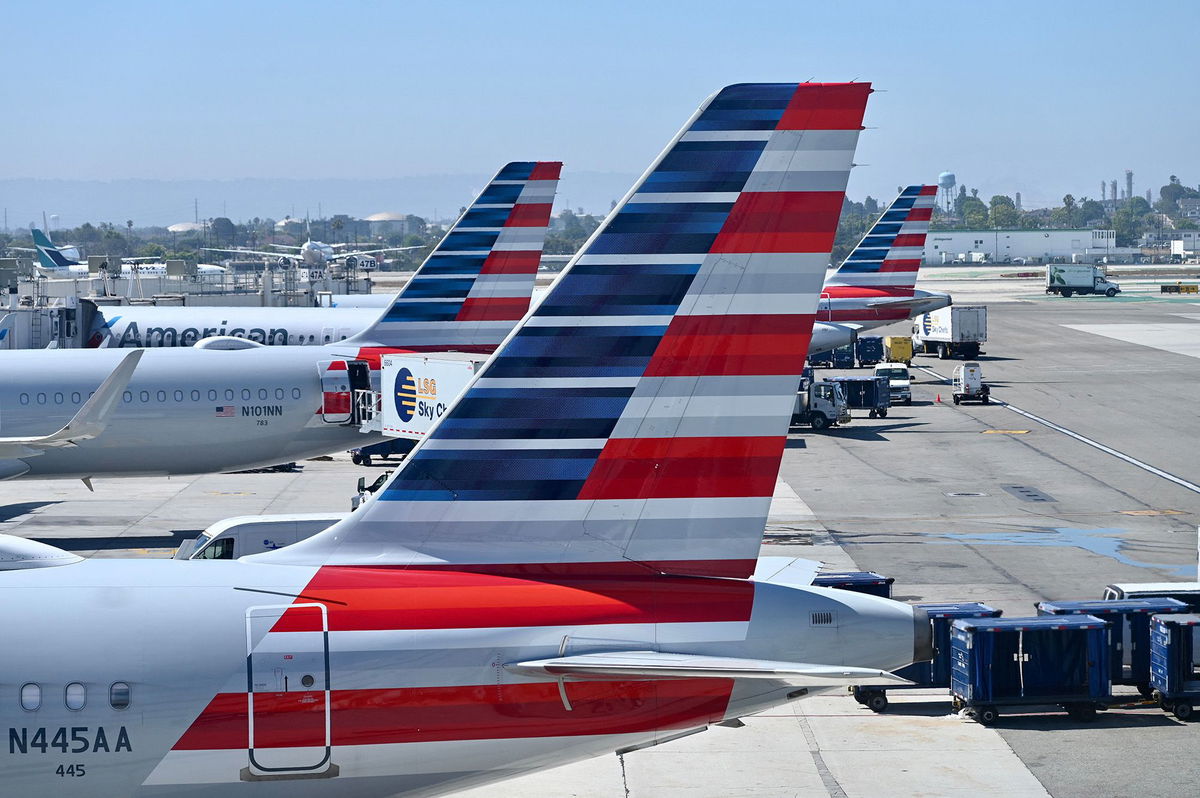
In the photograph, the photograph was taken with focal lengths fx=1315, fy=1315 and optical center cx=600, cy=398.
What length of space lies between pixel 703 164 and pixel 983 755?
1211cm

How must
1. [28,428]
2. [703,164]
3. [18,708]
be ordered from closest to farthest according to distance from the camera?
1. [18,708]
2. [703,164]
3. [28,428]

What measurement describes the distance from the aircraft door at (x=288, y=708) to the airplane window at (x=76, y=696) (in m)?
1.28

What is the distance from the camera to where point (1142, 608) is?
22.8m

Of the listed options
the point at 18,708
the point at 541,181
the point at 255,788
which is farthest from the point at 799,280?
the point at 541,181

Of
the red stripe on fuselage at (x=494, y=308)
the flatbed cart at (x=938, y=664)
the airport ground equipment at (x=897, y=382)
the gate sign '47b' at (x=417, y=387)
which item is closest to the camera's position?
the flatbed cart at (x=938, y=664)

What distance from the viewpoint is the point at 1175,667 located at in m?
21.5

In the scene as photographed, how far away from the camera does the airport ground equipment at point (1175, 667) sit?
2145cm

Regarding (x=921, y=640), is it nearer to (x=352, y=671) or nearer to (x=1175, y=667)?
(x=352, y=671)

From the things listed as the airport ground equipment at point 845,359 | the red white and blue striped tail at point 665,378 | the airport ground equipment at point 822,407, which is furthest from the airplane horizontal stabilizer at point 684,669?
the airport ground equipment at point 845,359

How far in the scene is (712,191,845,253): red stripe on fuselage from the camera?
1118cm

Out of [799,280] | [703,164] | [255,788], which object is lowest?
[255,788]

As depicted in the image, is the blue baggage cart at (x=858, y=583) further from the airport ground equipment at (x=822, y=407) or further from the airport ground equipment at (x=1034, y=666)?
the airport ground equipment at (x=822, y=407)

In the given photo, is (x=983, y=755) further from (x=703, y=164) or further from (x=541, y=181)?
(x=541, y=181)

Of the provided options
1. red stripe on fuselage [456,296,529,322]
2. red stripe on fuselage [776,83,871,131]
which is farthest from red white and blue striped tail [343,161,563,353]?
red stripe on fuselage [776,83,871,131]
